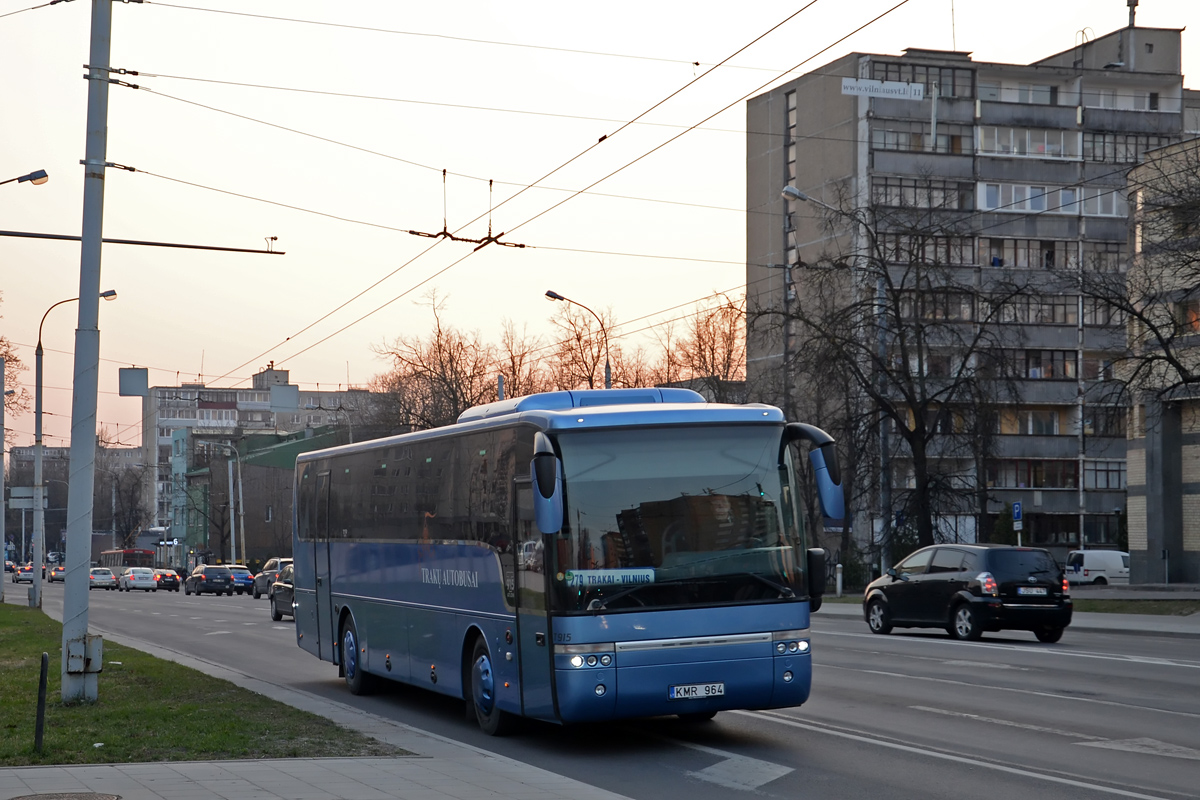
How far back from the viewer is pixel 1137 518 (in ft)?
163

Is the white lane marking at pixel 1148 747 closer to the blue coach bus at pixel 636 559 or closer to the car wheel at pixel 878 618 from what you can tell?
Answer: the blue coach bus at pixel 636 559

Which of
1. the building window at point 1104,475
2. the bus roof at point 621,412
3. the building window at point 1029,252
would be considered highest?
the building window at point 1029,252

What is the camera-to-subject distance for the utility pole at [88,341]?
14297 millimetres

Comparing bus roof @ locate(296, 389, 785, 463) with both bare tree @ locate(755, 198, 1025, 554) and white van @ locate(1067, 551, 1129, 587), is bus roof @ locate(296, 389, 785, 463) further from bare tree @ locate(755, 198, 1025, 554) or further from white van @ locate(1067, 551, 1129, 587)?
white van @ locate(1067, 551, 1129, 587)

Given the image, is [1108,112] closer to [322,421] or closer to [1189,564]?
[1189,564]

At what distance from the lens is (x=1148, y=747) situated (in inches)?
430

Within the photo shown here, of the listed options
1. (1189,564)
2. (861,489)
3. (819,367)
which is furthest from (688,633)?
(1189,564)

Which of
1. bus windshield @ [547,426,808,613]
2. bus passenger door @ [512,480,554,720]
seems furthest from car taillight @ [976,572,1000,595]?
bus passenger door @ [512,480,554,720]

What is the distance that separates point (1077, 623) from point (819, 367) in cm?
1045

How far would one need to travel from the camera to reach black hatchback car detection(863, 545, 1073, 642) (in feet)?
75.3

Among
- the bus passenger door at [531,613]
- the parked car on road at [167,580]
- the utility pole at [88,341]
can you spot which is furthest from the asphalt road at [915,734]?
the parked car on road at [167,580]

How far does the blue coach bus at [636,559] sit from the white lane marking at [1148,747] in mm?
2365

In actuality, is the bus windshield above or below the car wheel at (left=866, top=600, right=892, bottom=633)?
above

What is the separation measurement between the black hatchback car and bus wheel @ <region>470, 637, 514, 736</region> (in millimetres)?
12564
